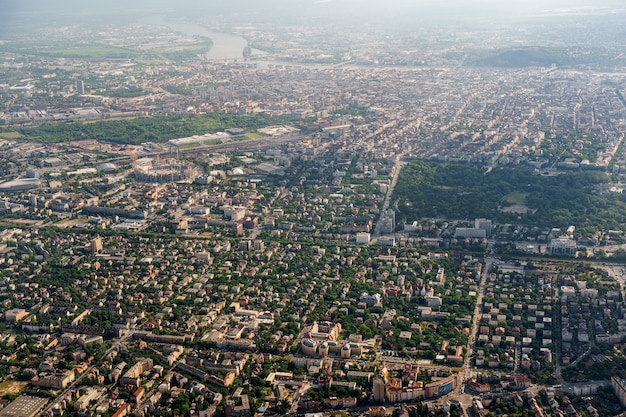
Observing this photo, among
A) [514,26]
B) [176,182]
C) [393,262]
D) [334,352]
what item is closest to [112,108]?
[176,182]

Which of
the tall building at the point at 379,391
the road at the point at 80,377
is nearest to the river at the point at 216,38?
the road at the point at 80,377

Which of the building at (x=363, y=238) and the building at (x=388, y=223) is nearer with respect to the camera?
the building at (x=363, y=238)

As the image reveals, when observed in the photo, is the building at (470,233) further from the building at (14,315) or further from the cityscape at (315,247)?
the building at (14,315)

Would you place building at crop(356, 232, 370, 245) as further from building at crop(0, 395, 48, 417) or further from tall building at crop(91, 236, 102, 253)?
building at crop(0, 395, 48, 417)

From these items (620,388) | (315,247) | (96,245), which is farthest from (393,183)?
(620,388)

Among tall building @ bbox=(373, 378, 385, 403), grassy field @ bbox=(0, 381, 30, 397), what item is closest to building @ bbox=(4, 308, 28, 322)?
grassy field @ bbox=(0, 381, 30, 397)

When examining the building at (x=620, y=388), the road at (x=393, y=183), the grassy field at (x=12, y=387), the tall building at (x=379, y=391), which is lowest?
the road at (x=393, y=183)

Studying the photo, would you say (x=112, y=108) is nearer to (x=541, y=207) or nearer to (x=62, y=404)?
(x=541, y=207)
